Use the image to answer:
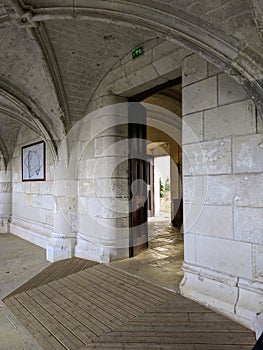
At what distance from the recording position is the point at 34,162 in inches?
220

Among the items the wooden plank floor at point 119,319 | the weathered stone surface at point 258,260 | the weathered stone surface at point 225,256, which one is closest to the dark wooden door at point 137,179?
the wooden plank floor at point 119,319

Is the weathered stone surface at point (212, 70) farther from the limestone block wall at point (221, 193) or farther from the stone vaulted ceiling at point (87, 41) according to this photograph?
the stone vaulted ceiling at point (87, 41)

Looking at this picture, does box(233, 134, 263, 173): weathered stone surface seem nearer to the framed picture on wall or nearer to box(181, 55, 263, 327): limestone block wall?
box(181, 55, 263, 327): limestone block wall

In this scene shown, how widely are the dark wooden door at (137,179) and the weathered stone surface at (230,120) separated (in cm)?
156

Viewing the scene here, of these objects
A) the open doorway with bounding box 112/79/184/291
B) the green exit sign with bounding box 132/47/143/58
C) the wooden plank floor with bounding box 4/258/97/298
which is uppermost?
the green exit sign with bounding box 132/47/143/58

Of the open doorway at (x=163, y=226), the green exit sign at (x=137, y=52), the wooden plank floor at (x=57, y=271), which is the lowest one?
the wooden plank floor at (x=57, y=271)

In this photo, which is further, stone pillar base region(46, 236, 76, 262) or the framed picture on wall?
the framed picture on wall

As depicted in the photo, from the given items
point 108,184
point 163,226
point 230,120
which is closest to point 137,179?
point 108,184

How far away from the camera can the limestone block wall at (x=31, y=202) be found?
16.5 feet

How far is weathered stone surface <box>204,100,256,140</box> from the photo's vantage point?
2.00 metres

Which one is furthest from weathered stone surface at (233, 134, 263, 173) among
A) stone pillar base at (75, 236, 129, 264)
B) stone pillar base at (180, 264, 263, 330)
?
stone pillar base at (75, 236, 129, 264)

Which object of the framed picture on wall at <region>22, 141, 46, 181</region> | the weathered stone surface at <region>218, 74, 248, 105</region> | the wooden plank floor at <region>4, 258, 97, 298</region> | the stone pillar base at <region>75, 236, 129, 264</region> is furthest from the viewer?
the framed picture on wall at <region>22, 141, 46, 181</region>

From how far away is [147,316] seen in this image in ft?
6.91

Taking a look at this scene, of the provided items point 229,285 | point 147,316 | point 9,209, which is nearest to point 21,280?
point 147,316
